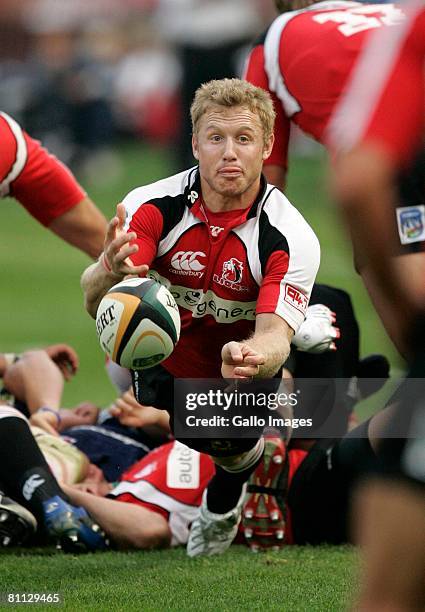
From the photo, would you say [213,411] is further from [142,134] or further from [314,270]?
[142,134]

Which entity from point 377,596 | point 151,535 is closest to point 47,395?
point 151,535

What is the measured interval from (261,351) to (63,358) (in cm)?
242

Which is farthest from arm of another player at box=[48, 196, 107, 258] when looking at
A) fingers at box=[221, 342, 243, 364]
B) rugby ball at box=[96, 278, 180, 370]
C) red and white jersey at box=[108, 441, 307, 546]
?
fingers at box=[221, 342, 243, 364]

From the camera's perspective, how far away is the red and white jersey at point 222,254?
516 cm

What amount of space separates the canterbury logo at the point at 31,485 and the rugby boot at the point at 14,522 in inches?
2.4

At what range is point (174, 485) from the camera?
6.00 metres

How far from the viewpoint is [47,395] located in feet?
22.2

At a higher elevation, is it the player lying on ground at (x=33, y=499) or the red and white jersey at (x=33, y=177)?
the red and white jersey at (x=33, y=177)

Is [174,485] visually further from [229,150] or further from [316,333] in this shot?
[229,150]

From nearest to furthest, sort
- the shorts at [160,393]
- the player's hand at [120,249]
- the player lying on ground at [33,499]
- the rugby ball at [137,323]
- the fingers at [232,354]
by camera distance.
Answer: the fingers at [232,354] → the player's hand at [120,249] → the rugby ball at [137,323] → the shorts at [160,393] → the player lying on ground at [33,499]

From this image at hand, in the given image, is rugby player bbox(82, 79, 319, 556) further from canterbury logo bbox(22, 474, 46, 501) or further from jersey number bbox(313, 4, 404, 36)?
jersey number bbox(313, 4, 404, 36)

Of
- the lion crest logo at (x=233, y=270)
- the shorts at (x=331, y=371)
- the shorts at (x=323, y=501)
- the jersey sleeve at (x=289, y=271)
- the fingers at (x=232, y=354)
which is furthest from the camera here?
the shorts at (x=331, y=371)

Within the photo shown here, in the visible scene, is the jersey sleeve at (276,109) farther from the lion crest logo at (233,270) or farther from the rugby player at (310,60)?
the lion crest logo at (233,270)

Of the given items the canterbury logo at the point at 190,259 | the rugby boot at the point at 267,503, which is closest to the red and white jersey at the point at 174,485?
the rugby boot at the point at 267,503
